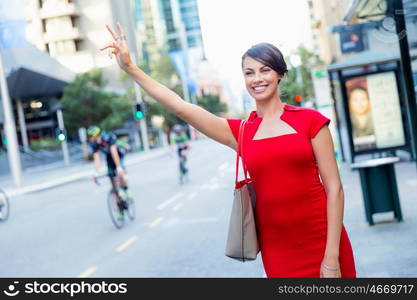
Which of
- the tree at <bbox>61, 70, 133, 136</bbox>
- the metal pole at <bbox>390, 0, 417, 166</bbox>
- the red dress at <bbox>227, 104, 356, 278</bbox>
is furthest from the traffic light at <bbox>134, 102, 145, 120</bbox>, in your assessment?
the red dress at <bbox>227, 104, 356, 278</bbox>

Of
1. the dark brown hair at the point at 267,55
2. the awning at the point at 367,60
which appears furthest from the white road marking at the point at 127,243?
the awning at the point at 367,60

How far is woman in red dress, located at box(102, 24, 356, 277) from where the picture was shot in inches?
96.0

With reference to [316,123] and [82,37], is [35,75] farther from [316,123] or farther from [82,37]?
[316,123]

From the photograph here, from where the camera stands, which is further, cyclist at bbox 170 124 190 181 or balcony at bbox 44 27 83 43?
balcony at bbox 44 27 83 43

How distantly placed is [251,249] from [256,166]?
14.6 inches

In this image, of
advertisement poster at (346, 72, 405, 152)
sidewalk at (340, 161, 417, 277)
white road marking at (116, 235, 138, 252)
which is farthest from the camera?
advertisement poster at (346, 72, 405, 152)

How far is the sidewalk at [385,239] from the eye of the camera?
5.71 m

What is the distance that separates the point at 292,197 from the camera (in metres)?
2.46

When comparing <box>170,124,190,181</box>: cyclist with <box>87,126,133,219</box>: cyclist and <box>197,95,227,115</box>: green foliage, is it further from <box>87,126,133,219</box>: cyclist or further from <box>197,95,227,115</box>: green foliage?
<box>197,95,227,115</box>: green foliage

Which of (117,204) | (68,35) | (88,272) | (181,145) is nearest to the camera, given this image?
(88,272)

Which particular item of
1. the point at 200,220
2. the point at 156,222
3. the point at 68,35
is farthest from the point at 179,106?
the point at 68,35

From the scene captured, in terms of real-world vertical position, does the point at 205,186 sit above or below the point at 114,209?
below

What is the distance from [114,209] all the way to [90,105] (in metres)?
46.5

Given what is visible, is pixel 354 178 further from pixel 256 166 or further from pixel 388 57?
pixel 256 166
